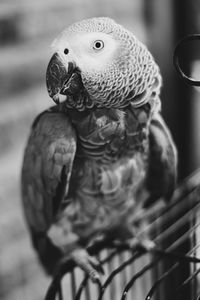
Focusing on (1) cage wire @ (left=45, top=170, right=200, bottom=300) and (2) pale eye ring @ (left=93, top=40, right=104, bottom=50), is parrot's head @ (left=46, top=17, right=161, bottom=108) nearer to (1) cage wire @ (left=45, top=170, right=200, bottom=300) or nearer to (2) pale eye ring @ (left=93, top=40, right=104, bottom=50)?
(2) pale eye ring @ (left=93, top=40, right=104, bottom=50)

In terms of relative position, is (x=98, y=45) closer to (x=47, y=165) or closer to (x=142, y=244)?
(x=47, y=165)

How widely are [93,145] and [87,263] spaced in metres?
0.15

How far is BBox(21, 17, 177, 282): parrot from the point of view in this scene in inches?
11.8

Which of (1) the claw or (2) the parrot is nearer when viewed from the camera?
(2) the parrot

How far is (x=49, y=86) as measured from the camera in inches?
12.1

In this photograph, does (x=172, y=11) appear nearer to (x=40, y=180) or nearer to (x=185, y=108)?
Answer: (x=185, y=108)

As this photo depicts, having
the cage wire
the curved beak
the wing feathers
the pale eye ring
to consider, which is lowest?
the cage wire

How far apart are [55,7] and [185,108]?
258 millimetres

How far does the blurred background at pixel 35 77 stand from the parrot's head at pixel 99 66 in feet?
0.37

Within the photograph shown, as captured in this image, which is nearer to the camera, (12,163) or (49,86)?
(49,86)

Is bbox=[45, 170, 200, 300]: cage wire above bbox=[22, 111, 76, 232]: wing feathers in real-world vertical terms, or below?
below

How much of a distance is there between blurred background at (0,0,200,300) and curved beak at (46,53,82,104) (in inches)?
5.4

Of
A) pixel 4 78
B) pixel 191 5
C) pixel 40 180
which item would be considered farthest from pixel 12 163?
pixel 191 5

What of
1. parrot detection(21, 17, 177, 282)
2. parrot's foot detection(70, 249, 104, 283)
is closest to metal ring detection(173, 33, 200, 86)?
parrot detection(21, 17, 177, 282)
